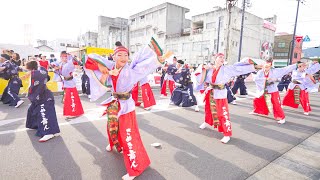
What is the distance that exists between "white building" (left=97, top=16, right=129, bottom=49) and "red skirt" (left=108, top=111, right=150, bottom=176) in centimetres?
4371

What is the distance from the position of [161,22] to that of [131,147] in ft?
117

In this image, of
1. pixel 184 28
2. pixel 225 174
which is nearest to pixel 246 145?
pixel 225 174

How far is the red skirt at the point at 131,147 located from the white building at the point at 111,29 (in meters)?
43.7

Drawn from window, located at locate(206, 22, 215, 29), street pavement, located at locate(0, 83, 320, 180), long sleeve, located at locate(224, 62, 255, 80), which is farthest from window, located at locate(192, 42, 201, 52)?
long sleeve, located at locate(224, 62, 255, 80)

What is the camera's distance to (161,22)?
36.4m

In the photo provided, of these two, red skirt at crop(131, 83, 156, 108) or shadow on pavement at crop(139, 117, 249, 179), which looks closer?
shadow on pavement at crop(139, 117, 249, 179)

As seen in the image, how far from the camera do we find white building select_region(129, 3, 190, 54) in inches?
1407

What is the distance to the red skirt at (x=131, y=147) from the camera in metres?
2.82

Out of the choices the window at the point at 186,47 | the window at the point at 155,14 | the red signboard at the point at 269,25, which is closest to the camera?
the window at the point at 186,47

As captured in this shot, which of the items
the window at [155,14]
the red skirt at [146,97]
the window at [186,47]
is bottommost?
Result: the red skirt at [146,97]

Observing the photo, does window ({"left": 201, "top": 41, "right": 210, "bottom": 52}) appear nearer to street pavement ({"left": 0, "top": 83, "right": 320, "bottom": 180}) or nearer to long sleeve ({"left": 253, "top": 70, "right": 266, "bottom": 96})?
long sleeve ({"left": 253, "top": 70, "right": 266, "bottom": 96})

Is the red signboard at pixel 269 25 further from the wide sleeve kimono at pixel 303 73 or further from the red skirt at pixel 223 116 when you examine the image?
the red skirt at pixel 223 116

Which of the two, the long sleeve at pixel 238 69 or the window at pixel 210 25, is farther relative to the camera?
the window at pixel 210 25

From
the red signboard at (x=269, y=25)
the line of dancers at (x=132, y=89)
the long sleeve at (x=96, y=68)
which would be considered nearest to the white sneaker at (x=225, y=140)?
the line of dancers at (x=132, y=89)
